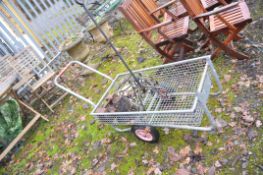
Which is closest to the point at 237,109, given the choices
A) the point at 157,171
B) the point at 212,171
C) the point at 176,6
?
the point at 212,171

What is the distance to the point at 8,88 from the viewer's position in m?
5.11

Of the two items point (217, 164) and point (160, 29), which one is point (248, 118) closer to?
point (217, 164)

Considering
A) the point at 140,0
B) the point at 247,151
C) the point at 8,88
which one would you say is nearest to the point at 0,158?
the point at 8,88

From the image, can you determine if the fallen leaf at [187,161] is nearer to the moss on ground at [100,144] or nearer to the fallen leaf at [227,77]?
the moss on ground at [100,144]

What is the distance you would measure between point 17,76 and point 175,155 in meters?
3.99

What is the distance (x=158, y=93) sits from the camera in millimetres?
3912

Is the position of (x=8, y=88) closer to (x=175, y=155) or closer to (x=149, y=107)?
(x=149, y=107)

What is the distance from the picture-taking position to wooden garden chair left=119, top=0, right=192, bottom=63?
4.53 meters

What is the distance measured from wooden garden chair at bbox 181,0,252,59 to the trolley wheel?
1.79 m

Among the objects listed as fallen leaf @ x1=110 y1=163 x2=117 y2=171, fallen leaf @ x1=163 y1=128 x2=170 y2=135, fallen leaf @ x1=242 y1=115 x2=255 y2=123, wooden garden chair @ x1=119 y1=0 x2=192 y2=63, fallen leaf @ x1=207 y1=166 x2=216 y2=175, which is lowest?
fallen leaf @ x1=207 y1=166 x2=216 y2=175

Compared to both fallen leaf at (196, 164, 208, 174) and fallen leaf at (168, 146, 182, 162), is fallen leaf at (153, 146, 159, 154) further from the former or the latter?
fallen leaf at (196, 164, 208, 174)

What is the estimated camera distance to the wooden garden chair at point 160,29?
4531mm

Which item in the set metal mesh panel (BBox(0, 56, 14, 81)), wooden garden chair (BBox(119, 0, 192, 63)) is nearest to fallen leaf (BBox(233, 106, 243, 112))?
wooden garden chair (BBox(119, 0, 192, 63))

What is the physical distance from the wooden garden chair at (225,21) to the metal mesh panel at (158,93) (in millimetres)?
566
